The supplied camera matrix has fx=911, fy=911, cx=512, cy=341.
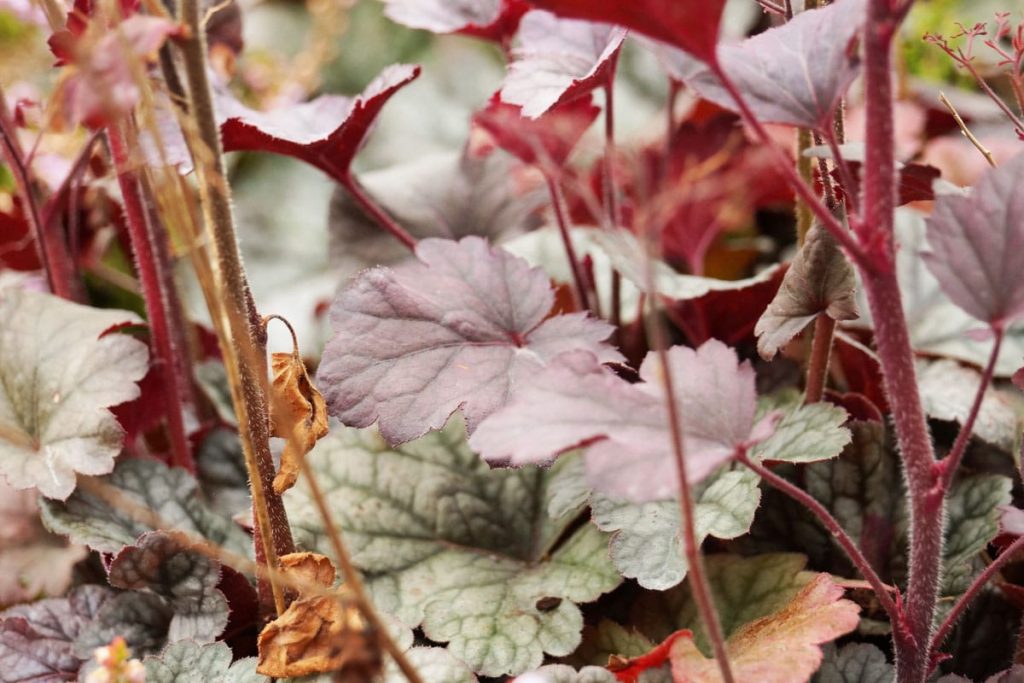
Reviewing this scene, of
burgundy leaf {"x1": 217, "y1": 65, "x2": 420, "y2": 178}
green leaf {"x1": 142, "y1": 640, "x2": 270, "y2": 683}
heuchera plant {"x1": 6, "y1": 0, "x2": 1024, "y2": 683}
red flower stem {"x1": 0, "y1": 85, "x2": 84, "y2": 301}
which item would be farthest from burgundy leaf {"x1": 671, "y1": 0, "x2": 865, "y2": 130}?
red flower stem {"x1": 0, "y1": 85, "x2": 84, "y2": 301}

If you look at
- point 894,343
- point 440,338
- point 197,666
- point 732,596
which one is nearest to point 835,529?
point 894,343

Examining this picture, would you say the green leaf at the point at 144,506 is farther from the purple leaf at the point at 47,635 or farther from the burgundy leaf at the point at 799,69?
the burgundy leaf at the point at 799,69

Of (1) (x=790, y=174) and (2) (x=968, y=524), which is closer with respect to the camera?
(1) (x=790, y=174)

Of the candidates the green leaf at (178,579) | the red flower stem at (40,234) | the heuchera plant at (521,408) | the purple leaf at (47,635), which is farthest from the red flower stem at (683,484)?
the red flower stem at (40,234)

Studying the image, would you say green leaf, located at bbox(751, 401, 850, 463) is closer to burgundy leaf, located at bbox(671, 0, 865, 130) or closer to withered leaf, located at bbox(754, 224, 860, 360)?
withered leaf, located at bbox(754, 224, 860, 360)

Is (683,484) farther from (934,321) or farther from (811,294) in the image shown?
(934,321)

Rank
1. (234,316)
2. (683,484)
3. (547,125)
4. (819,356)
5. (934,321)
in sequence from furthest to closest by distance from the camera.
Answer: (934,321), (547,125), (819,356), (234,316), (683,484)

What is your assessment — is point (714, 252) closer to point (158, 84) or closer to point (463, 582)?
point (463, 582)

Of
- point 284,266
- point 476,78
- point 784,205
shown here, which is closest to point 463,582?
point 784,205
